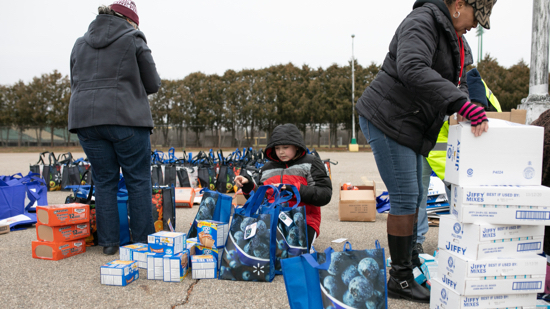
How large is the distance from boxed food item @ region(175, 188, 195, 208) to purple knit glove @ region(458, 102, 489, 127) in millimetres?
4388

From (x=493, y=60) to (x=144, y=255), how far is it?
109ft

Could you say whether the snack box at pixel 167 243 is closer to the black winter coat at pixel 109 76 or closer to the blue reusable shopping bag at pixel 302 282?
the black winter coat at pixel 109 76

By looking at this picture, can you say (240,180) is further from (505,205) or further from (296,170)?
(505,205)

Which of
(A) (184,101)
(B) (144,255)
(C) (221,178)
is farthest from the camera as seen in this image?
(A) (184,101)

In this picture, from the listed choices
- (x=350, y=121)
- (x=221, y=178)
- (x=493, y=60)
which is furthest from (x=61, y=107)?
(x=493, y=60)

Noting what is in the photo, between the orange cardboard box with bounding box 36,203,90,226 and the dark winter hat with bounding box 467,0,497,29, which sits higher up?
the dark winter hat with bounding box 467,0,497,29

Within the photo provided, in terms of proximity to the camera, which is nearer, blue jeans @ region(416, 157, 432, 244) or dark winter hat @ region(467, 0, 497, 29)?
dark winter hat @ region(467, 0, 497, 29)

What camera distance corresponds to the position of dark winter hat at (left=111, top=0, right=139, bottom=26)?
2949 millimetres

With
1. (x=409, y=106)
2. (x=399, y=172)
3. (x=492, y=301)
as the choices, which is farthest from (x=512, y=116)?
(x=492, y=301)

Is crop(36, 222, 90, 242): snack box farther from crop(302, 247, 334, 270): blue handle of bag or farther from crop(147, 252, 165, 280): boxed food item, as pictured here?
crop(302, 247, 334, 270): blue handle of bag

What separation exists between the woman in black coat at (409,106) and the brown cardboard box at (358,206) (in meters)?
2.18

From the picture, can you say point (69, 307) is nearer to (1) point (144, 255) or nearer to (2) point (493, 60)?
(1) point (144, 255)

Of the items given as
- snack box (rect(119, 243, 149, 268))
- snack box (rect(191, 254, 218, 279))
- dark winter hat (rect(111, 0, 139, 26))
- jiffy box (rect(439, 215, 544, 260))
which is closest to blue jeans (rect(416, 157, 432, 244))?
jiffy box (rect(439, 215, 544, 260))

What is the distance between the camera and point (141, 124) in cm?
288
